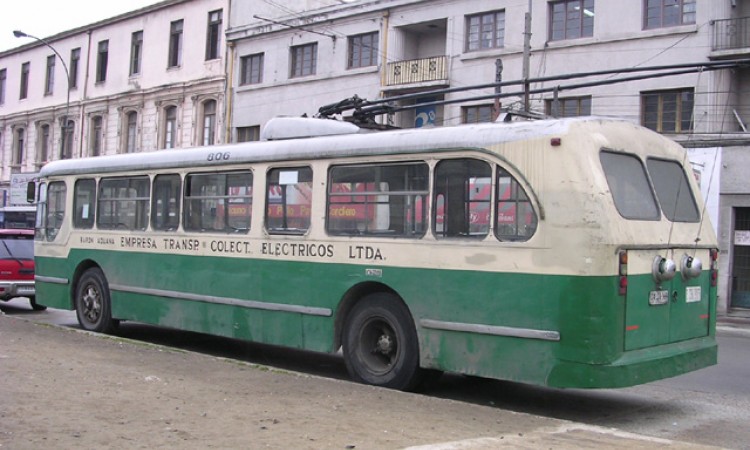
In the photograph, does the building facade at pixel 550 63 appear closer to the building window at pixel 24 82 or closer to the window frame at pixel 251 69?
the window frame at pixel 251 69

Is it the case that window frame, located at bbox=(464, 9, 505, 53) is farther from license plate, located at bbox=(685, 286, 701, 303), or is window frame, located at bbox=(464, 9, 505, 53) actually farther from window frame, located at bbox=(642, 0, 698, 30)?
license plate, located at bbox=(685, 286, 701, 303)

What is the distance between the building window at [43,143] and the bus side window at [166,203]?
37289 mm

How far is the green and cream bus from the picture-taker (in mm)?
7656

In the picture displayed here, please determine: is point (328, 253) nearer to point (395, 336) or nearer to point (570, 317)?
point (395, 336)

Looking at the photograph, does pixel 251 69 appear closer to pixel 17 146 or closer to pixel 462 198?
pixel 17 146

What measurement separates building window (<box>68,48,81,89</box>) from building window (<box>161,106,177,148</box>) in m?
8.68

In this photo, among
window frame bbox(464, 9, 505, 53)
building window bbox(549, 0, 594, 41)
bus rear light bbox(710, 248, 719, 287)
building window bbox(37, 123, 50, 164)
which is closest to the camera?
bus rear light bbox(710, 248, 719, 287)

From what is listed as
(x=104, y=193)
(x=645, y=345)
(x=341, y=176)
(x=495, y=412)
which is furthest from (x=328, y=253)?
(x=104, y=193)

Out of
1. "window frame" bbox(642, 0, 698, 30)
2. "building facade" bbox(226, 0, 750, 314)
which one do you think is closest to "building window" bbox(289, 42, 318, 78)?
"building facade" bbox(226, 0, 750, 314)

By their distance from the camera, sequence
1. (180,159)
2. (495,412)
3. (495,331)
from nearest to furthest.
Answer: (495,412)
(495,331)
(180,159)

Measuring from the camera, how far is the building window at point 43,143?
4638cm

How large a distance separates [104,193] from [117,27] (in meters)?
30.5

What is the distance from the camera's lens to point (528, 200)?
26.0ft

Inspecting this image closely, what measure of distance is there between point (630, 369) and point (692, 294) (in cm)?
152
